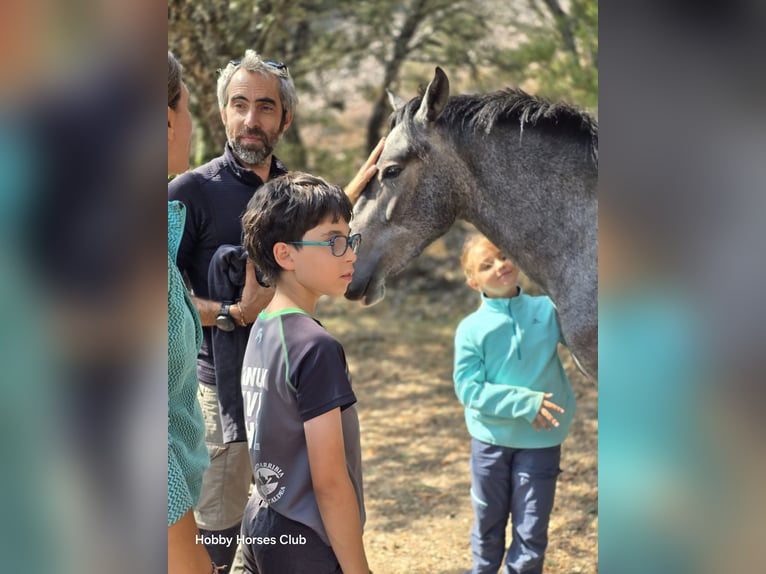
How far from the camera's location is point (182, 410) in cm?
155

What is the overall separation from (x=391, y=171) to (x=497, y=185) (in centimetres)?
36

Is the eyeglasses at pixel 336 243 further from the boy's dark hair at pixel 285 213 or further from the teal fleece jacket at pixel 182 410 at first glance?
the teal fleece jacket at pixel 182 410

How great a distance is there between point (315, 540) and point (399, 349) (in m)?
5.69

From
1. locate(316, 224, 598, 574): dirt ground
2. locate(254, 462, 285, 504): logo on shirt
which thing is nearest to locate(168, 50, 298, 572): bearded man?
locate(254, 462, 285, 504): logo on shirt

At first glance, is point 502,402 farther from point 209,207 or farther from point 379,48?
point 379,48

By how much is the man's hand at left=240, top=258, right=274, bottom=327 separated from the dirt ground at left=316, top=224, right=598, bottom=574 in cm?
183

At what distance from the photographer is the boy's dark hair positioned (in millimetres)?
1805

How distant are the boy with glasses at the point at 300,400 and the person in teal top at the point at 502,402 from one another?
1184mm

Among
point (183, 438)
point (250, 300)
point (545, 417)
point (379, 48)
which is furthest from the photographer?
point (379, 48)
